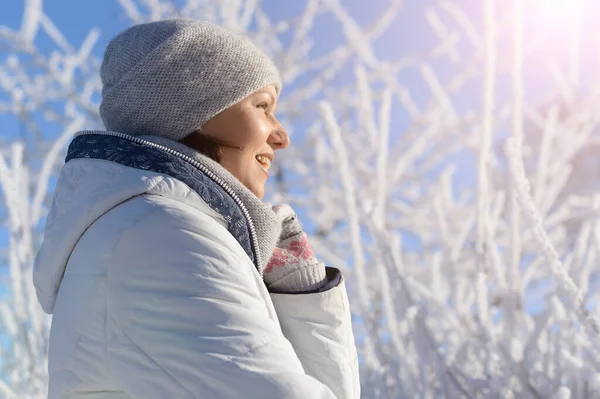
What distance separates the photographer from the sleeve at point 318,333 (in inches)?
47.9

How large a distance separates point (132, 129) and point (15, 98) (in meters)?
2.82

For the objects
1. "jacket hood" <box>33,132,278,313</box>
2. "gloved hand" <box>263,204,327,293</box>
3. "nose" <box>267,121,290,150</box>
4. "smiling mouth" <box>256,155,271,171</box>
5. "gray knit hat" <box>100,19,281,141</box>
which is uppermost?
"gray knit hat" <box>100,19,281,141</box>

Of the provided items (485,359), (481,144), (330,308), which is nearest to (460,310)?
(485,359)

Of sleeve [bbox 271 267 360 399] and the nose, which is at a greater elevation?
the nose

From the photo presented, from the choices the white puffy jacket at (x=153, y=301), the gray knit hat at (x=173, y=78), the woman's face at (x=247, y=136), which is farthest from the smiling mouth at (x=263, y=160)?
the white puffy jacket at (x=153, y=301)

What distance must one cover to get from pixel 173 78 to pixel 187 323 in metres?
0.52

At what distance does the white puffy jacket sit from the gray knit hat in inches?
6.3

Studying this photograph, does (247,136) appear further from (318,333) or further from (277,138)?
(318,333)

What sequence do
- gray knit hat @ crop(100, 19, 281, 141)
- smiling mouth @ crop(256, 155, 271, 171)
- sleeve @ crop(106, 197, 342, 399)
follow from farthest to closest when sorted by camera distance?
smiling mouth @ crop(256, 155, 271, 171) < gray knit hat @ crop(100, 19, 281, 141) < sleeve @ crop(106, 197, 342, 399)

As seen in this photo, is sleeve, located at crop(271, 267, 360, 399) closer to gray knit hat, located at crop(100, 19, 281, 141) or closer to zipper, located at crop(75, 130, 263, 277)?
zipper, located at crop(75, 130, 263, 277)

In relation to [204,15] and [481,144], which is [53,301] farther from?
[204,15]

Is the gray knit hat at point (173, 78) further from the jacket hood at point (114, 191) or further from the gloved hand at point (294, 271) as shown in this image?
the gloved hand at point (294, 271)

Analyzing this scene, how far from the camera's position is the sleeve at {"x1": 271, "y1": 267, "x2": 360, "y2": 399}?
1.22m

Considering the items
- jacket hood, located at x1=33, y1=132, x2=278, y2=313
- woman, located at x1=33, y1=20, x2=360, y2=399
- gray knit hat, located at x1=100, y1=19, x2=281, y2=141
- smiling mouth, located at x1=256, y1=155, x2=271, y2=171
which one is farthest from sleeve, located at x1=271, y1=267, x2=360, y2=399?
gray knit hat, located at x1=100, y1=19, x2=281, y2=141
